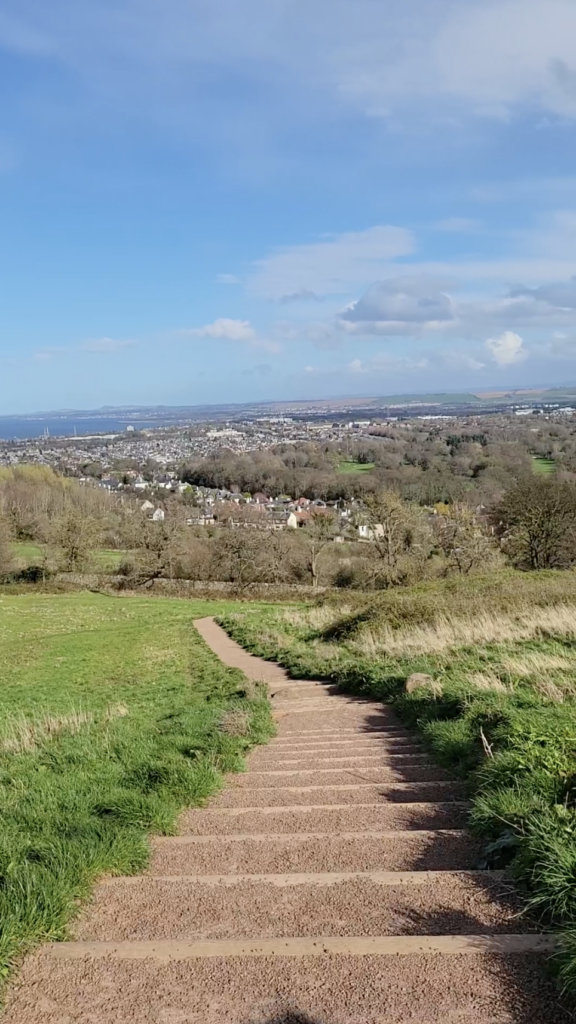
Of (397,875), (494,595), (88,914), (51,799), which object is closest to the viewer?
(88,914)

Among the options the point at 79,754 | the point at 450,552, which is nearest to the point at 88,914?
the point at 79,754

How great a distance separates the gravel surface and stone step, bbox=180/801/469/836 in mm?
1694

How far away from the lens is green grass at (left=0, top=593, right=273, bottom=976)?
3576 millimetres

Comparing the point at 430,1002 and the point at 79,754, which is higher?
the point at 430,1002

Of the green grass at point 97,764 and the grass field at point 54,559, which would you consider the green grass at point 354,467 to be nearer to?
the grass field at point 54,559

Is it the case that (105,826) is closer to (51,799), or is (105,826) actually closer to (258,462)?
(51,799)

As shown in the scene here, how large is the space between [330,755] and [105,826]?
9.69 ft

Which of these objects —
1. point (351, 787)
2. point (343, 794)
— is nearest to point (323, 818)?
point (343, 794)

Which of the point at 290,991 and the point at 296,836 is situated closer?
the point at 290,991

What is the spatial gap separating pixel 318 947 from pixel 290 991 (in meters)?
0.29

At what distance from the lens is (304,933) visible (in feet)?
10.6

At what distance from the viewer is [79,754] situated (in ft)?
22.3

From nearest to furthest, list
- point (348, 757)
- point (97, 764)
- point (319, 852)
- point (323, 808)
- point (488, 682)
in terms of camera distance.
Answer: point (319, 852)
point (323, 808)
point (97, 764)
point (348, 757)
point (488, 682)

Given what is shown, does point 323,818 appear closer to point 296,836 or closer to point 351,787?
point 296,836
